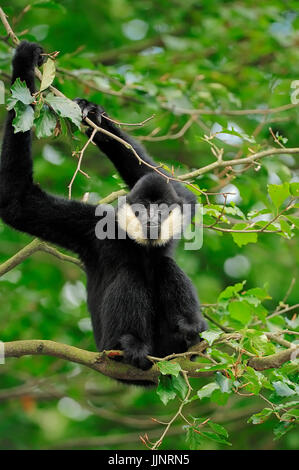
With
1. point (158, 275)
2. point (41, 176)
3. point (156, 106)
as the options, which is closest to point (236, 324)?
point (158, 275)

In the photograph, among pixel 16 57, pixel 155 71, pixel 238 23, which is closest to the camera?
pixel 16 57

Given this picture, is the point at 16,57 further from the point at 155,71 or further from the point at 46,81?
the point at 155,71

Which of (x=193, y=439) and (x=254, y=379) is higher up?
(x=254, y=379)

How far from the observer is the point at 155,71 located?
10.4 m

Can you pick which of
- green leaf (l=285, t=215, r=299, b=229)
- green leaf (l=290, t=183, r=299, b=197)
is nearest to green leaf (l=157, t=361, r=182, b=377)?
green leaf (l=285, t=215, r=299, b=229)

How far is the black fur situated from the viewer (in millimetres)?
5461

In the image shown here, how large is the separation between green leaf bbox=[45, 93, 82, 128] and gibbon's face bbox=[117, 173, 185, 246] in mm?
1564

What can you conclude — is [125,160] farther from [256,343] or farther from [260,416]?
[260,416]

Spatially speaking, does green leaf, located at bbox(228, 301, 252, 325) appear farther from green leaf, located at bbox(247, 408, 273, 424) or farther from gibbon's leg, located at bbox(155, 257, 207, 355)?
green leaf, located at bbox(247, 408, 273, 424)

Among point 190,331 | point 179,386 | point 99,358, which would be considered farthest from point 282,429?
point 99,358

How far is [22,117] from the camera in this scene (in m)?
4.38

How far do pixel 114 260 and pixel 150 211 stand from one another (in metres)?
0.64

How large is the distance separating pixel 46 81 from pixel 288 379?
292cm

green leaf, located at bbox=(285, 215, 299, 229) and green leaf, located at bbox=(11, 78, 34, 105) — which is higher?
green leaf, located at bbox=(11, 78, 34, 105)
